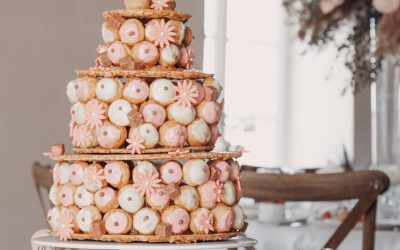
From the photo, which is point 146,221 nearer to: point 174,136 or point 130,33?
point 174,136

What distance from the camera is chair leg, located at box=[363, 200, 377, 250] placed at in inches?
108

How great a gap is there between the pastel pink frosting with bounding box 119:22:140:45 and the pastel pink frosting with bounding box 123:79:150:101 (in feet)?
0.29

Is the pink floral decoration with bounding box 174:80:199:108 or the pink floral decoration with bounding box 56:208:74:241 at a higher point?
the pink floral decoration with bounding box 174:80:199:108

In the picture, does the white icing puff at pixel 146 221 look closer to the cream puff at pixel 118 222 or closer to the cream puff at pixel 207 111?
the cream puff at pixel 118 222

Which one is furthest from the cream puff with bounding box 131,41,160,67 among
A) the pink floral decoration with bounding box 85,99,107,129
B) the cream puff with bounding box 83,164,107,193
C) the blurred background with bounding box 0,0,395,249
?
the blurred background with bounding box 0,0,395,249

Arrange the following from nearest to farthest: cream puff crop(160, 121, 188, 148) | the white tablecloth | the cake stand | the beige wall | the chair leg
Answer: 1. the cake stand
2. cream puff crop(160, 121, 188, 148)
3. the chair leg
4. the white tablecloth
5. the beige wall

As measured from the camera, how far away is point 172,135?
1.89 m

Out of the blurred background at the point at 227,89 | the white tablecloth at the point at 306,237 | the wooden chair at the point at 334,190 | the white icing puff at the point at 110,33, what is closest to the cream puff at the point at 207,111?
the white icing puff at the point at 110,33

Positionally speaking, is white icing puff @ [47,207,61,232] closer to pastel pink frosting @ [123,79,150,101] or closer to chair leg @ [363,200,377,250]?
pastel pink frosting @ [123,79,150,101]

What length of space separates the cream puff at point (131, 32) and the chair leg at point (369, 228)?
0.99m

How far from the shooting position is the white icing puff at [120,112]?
1.90 m

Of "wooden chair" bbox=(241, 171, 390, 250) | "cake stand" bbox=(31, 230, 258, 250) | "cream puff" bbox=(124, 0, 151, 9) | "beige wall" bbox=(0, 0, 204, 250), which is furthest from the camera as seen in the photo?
"beige wall" bbox=(0, 0, 204, 250)

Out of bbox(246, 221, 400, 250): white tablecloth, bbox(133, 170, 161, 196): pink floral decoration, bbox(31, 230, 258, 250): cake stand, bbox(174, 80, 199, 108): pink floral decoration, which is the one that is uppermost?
bbox(174, 80, 199, 108): pink floral decoration

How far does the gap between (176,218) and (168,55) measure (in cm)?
31
